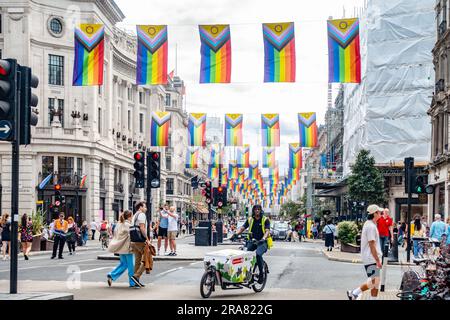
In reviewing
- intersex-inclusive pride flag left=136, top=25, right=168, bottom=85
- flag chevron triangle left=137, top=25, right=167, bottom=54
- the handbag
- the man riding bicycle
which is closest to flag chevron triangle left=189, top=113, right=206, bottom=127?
intersex-inclusive pride flag left=136, top=25, right=168, bottom=85

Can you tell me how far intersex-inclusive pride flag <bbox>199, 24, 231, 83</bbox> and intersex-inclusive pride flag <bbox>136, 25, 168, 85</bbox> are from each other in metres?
1.53

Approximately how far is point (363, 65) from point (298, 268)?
1502 inches

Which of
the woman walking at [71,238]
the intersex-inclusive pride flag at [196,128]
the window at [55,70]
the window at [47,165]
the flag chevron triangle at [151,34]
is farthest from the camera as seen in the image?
the window at [55,70]

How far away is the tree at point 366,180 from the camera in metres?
53.5

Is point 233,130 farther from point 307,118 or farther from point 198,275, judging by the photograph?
point 198,275

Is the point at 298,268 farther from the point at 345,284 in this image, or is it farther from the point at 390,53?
the point at 390,53

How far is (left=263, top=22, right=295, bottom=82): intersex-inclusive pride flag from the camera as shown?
82.3ft

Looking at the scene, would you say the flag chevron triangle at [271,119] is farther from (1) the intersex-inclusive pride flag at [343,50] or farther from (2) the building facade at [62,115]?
(2) the building facade at [62,115]

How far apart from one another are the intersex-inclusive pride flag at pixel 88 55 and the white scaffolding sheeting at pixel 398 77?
104 ft

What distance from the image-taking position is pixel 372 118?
55375 millimetres

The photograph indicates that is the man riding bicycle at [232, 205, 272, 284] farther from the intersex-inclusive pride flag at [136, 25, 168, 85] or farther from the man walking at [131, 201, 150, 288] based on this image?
the intersex-inclusive pride flag at [136, 25, 168, 85]

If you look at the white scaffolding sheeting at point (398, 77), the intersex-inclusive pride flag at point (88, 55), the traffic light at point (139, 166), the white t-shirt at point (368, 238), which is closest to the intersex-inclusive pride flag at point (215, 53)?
the traffic light at point (139, 166)

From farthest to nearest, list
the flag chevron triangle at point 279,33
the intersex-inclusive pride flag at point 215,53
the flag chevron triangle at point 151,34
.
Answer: the flag chevron triangle at point 151,34
the intersex-inclusive pride flag at point 215,53
the flag chevron triangle at point 279,33
